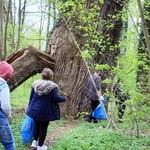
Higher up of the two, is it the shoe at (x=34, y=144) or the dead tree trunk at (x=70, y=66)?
the dead tree trunk at (x=70, y=66)

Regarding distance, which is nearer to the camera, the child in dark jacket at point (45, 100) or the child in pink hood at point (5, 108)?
A: the child in pink hood at point (5, 108)

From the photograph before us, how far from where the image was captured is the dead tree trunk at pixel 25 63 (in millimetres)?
8516

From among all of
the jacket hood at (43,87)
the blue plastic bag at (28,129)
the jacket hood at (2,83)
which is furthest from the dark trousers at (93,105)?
the jacket hood at (2,83)

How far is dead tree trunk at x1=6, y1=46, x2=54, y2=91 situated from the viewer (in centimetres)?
852

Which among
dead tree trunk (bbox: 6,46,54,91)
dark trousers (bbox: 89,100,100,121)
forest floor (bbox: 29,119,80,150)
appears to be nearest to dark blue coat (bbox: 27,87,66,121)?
forest floor (bbox: 29,119,80,150)

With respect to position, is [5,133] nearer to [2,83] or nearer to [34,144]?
[2,83]

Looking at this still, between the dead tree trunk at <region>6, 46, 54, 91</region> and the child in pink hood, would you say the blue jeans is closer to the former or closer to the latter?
the child in pink hood

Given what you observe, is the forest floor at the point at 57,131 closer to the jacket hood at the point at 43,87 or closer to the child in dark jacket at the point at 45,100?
the child in dark jacket at the point at 45,100

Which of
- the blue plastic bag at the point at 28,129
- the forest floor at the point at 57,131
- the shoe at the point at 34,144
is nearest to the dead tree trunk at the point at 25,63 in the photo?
the forest floor at the point at 57,131

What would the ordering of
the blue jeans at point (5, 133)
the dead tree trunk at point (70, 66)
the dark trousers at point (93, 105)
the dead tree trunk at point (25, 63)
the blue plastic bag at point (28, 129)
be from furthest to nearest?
1. the dead tree trunk at point (70, 66)
2. the dark trousers at point (93, 105)
3. the dead tree trunk at point (25, 63)
4. the blue plastic bag at point (28, 129)
5. the blue jeans at point (5, 133)

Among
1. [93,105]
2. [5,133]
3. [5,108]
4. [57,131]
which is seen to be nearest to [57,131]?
[57,131]

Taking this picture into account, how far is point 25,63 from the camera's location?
859 centimetres

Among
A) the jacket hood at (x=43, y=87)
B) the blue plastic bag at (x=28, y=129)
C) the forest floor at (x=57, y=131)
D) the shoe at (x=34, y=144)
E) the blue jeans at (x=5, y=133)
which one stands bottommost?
the forest floor at (x=57, y=131)

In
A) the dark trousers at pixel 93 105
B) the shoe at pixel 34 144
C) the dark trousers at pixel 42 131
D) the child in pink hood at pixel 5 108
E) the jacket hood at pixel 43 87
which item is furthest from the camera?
the dark trousers at pixel 93 105
